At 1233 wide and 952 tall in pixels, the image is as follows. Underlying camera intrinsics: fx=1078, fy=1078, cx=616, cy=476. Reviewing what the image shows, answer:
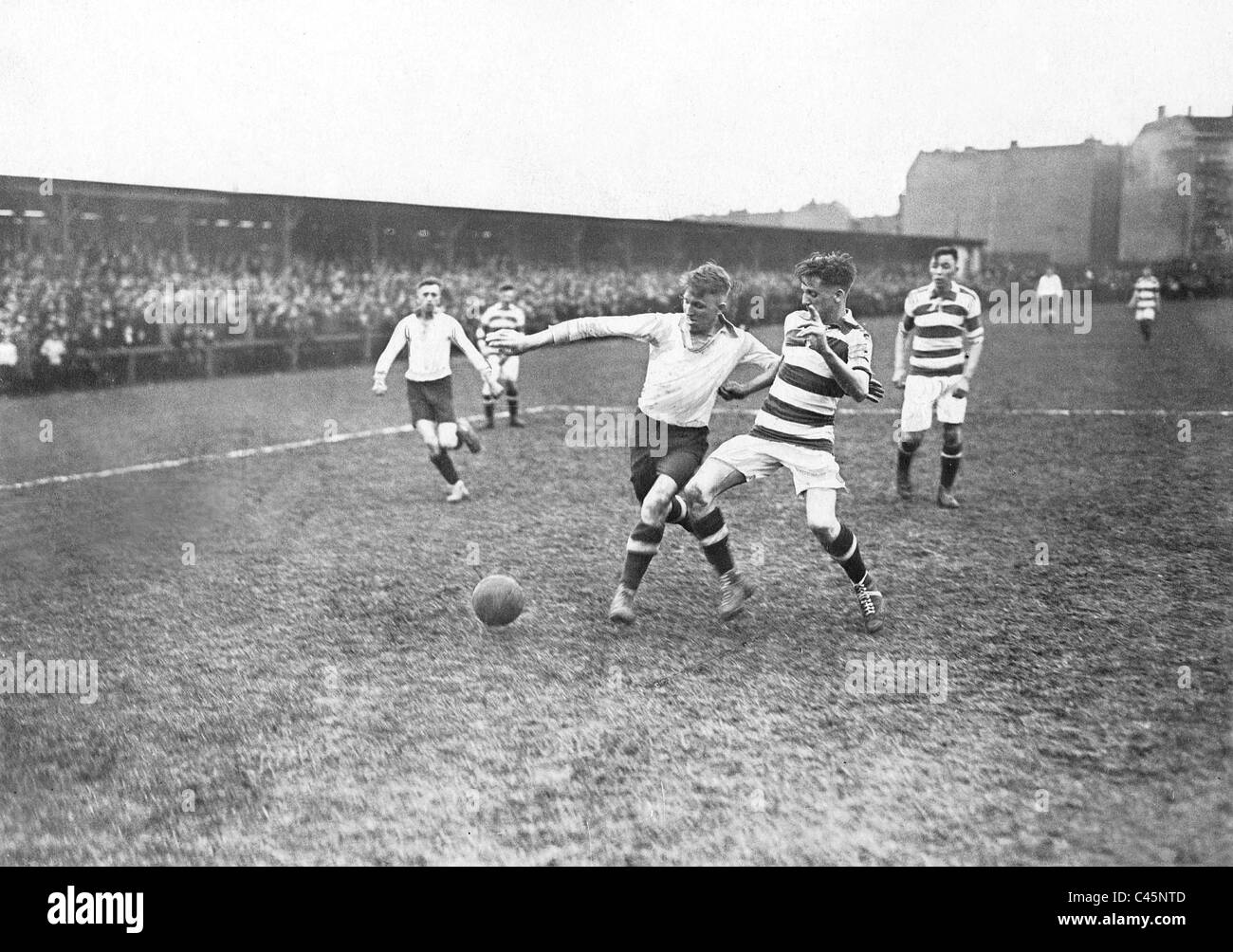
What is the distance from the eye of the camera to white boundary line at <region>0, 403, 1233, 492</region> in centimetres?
1034

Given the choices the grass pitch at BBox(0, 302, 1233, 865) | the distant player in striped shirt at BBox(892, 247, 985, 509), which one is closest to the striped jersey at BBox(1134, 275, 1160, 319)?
the grass pitch at BBox(0, 302, 1233, 865)

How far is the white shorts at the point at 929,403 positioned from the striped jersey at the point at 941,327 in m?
0.06

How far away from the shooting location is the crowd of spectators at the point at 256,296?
18.0 metres

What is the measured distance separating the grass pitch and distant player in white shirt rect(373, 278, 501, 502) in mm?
490

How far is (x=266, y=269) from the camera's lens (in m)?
23.6

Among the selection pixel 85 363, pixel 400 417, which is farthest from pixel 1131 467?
pixel 85 363

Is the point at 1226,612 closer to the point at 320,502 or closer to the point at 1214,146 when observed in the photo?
the point at 320,502

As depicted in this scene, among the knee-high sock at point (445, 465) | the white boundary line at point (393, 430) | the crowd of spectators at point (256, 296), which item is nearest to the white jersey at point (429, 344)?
the knee-high sock at point (445, 465)

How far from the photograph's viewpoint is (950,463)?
8.51 m

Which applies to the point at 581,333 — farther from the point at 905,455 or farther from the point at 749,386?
the point at 905,455

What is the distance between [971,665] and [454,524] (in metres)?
4.38

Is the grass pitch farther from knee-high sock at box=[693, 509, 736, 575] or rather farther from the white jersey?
the white jersey

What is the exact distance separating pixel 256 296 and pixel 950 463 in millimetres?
17430
